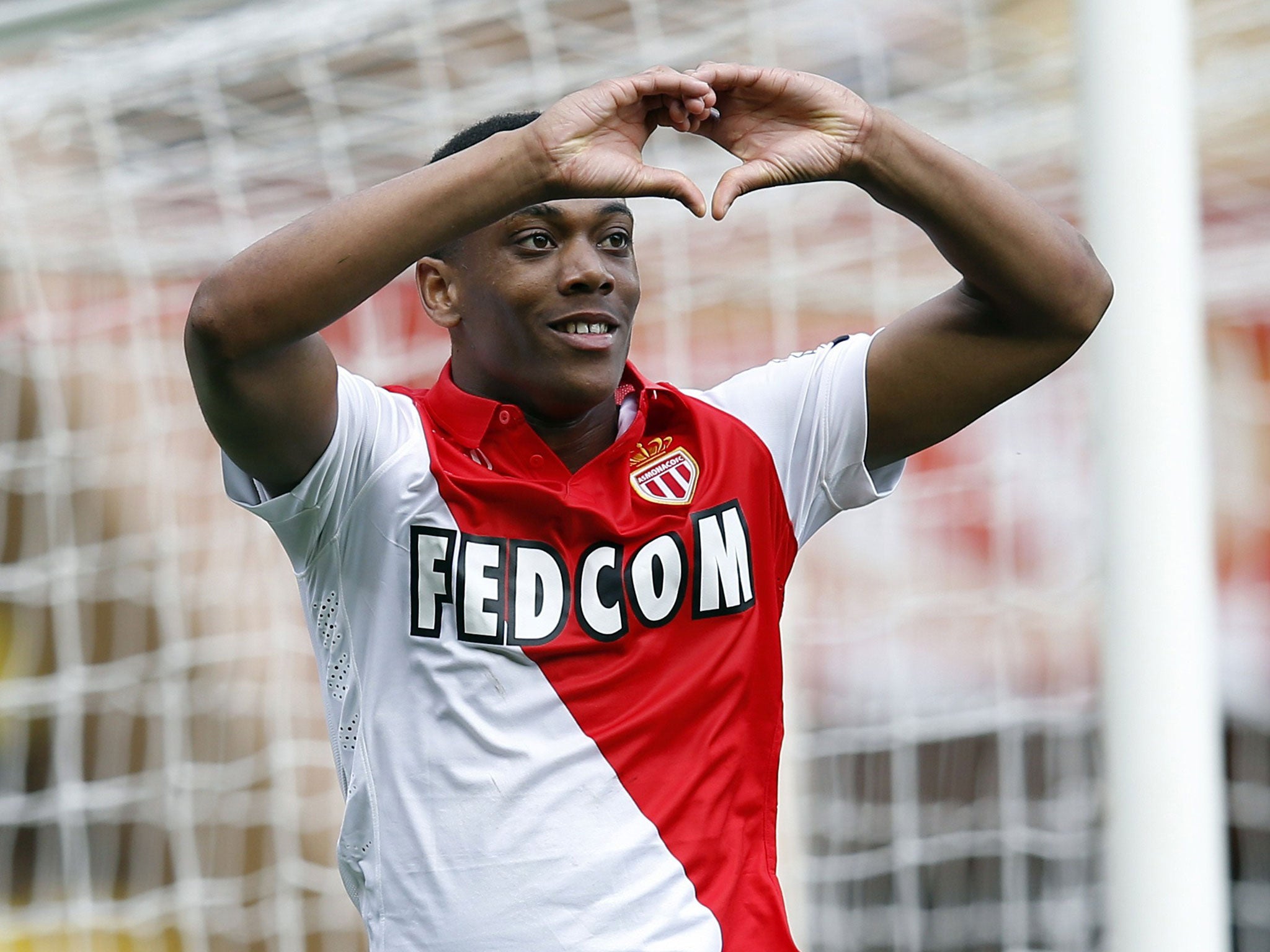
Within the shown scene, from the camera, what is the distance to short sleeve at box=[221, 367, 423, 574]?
1.86 m

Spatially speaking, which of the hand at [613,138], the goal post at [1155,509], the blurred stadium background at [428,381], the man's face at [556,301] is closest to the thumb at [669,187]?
the hand at [613,138]

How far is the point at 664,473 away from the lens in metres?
2.00

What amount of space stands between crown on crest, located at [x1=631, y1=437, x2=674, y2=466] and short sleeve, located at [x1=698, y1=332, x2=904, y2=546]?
11cm

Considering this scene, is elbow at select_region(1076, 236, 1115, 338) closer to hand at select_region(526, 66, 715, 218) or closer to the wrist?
the wrist

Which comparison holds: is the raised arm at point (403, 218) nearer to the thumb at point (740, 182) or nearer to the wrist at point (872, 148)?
the thumb at point (740, 182)

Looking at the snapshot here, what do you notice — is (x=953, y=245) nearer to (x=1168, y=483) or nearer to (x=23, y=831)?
(x=1168, y=483)

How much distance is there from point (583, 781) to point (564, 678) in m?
0.13

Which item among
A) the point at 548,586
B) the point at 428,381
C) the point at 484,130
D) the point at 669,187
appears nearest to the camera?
the point at 669,187

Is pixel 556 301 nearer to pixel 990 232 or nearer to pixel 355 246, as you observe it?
pixel 355 246

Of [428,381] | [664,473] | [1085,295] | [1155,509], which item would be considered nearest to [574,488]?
[664,473]

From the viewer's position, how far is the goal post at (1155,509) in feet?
7.59

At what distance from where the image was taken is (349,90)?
3.71 meters

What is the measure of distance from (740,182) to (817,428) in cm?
49

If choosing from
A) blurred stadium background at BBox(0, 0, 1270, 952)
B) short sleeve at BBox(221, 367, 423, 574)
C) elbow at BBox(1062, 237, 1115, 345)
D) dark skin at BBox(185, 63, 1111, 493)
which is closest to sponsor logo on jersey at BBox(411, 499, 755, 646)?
short sleeve at BBox(221, 367, 423, 574)
